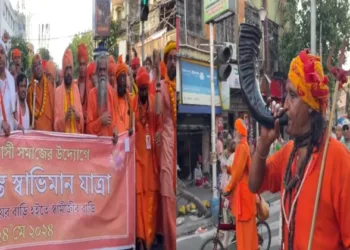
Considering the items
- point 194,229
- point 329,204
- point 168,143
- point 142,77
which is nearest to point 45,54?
point 142,77

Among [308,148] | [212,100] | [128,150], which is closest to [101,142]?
[128,150]

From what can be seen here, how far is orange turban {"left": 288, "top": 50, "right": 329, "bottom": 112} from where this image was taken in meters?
2.08

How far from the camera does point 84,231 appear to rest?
3664mm

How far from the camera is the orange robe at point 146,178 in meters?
4.16

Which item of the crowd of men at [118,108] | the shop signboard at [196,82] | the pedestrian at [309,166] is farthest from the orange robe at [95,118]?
the pedestrian at [309,166]

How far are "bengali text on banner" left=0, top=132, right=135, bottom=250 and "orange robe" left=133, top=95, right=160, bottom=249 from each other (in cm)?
10

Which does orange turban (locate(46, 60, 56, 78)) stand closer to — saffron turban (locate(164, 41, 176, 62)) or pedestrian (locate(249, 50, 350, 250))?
saffron turban (locate(164, 41, 176, 62))

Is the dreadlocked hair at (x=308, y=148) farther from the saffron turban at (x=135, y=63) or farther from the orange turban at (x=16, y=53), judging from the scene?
the saffron turban at (x=135, y=63)

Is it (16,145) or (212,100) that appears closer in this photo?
(16,145)

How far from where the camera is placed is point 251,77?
86.4 inches

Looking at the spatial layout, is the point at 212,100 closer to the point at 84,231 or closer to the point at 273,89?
the point at 273,89

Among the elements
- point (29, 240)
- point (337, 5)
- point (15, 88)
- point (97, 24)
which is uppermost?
point (337, 5)

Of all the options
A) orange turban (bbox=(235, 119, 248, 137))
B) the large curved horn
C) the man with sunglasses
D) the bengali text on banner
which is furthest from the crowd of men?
the man with sunglasses

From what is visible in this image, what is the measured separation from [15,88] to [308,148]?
202 cm
